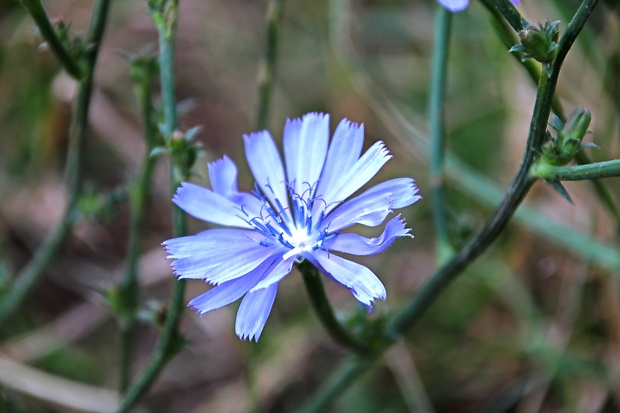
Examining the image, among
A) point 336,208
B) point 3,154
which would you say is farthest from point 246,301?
point 3,154

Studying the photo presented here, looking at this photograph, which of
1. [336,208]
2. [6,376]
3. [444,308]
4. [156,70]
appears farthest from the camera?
[444,308]

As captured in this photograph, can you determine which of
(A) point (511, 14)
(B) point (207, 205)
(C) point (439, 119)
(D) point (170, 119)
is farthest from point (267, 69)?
(A) point (511, 14)

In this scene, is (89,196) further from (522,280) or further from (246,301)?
(522,280)

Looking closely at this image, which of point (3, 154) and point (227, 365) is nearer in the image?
point (227, 365)

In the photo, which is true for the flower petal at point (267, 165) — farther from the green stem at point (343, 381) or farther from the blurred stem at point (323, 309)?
the green stem at point (343, 381)

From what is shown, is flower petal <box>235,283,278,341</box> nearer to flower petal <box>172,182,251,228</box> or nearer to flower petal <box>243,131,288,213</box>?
flower petal <box>172,182,251,228</box>

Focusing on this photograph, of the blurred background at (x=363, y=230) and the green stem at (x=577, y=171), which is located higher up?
the green stem at (x=577, y=171)

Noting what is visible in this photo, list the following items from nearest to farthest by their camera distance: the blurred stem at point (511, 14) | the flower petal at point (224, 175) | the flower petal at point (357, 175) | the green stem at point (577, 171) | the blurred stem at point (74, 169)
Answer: the green stem at point (577, 171) → the blurred stem at point (511, 14) → the flower petal at point (357, 175) → the flower petal at point (224, 175) → the blurred stem at point (74, 169)

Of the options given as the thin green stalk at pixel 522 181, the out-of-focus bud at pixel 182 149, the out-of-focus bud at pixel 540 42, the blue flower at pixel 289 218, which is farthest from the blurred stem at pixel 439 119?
the out-of-focus bud at pixel 182 149
